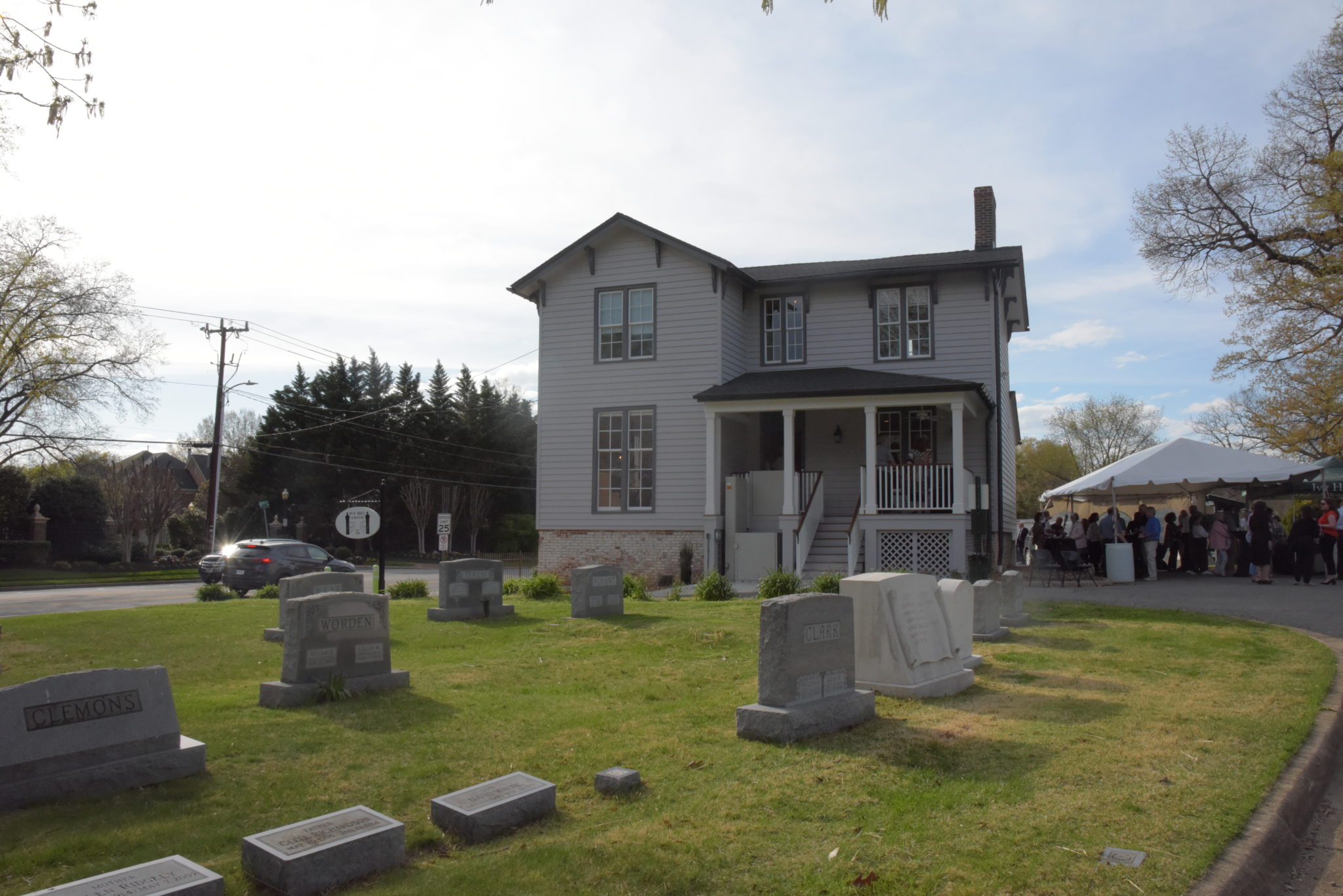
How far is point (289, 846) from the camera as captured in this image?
4.27m

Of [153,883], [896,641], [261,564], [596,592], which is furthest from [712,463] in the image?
[153,883]

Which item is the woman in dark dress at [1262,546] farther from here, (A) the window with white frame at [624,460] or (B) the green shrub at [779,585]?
(A) the window with white frame at [624,460]

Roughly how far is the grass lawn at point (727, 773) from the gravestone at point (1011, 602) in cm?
214

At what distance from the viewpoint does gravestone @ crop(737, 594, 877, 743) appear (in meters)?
6.63

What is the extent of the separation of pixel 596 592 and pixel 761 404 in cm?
748

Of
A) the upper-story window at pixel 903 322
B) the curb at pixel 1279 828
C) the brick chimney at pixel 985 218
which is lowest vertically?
the curb at pixel 1279 828

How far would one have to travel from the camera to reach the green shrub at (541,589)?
18375 millimetres

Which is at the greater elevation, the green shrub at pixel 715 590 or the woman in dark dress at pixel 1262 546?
the woman in dark dress at pixel 1262 546

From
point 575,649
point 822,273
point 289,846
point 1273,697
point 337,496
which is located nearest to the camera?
point 289,846

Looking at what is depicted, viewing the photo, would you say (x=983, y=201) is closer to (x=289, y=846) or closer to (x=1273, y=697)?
(x=1273, y=697)

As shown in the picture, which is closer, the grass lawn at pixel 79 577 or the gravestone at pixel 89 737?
the gravestone at pixel 89 737

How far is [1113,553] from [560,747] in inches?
649

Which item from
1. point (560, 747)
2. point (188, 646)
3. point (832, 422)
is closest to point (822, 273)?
point (832, 422)

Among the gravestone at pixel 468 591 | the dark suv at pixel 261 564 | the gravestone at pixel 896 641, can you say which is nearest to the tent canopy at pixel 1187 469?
the gravestone at pixel 468 591
